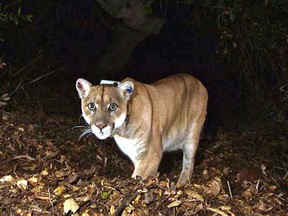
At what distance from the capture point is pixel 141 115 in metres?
6.66

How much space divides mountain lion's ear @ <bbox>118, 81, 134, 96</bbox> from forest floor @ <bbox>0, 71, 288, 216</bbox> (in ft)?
3.10

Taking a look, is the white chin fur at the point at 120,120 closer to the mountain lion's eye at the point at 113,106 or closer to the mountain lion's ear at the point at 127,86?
A: the mountain lion's eye at the point at 113,106

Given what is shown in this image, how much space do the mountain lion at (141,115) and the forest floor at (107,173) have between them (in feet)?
1.04

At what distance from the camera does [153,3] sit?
31.9 feet

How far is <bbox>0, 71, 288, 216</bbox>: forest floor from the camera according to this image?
465cm

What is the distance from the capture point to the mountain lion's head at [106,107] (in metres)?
6.19

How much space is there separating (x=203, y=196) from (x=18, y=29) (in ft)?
21.8

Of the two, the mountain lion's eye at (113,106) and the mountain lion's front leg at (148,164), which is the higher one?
the mountain lion's eye at (113,106)

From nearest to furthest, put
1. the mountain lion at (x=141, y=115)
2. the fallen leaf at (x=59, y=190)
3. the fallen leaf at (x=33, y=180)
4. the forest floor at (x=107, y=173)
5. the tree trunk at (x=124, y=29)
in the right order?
the forest floor at (x=107, y=173)
the fallen leaf at (x=59, y=190)
the fallen leaf at (x=33, y=180)
the mountain lion at (x=141, y=115)
the tree trunk at (x=124, y=29)

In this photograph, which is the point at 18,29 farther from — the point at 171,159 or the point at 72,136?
the point at 171,159

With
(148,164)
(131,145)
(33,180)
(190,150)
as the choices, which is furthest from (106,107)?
(190,150)

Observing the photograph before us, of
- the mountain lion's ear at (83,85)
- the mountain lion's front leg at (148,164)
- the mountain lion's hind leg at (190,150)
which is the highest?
the mountain lion's ear at (83,85)

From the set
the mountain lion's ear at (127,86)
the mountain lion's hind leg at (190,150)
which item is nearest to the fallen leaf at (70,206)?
the mountain lion's ear at (127,86)

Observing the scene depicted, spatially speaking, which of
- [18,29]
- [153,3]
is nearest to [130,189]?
[153,3]
